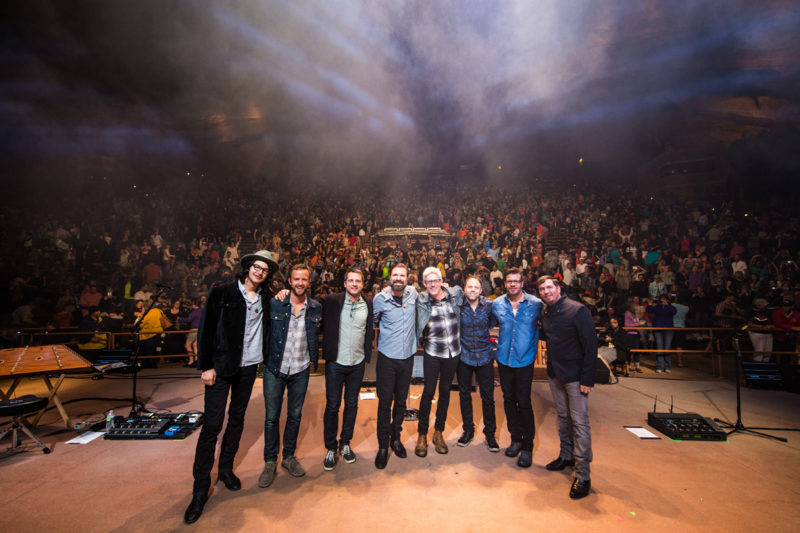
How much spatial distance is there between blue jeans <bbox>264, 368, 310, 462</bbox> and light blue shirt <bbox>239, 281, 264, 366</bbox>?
29 cm

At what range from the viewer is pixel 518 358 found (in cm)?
369

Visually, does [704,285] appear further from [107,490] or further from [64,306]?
[64,306]

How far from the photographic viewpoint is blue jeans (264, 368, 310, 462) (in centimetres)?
327

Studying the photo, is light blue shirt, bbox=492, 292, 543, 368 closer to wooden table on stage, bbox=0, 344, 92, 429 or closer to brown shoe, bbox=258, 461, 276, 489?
brown shoe, bbox=258, 461, 276, 489

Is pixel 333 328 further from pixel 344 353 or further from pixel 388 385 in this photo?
pixel 388 385

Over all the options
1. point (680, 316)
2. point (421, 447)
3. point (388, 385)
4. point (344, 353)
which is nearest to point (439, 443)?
point (421, 447)

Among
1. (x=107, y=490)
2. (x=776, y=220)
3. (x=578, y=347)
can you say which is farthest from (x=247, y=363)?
(x=776, y=220)

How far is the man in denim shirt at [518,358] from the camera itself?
3676mm

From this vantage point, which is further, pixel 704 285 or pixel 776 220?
pixel 776 220

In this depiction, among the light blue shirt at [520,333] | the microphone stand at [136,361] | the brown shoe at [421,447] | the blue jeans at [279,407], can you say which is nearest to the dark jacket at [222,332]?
the blue jeans at [279,407]

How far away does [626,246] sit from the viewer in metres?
12.5

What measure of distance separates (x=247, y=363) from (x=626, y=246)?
45.7 ft

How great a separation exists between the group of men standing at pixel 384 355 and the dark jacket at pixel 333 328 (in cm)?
1

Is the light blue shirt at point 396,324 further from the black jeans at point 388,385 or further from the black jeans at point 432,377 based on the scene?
the black jeans at point 432,377
